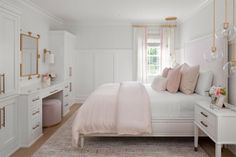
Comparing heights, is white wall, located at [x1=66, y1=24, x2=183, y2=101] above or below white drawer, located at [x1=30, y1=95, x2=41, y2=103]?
above

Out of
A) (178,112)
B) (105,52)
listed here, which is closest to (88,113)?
(178,112)

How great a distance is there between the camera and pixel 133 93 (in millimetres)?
3367

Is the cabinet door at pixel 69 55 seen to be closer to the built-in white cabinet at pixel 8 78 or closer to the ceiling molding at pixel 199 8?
the built-in white cabinet at pixel 8 78

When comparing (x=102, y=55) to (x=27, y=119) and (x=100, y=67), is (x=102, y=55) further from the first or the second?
(x=27, y=119)

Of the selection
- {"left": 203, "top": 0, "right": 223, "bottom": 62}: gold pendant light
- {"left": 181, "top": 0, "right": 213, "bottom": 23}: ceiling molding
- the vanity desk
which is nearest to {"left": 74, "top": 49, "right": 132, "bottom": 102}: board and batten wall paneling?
{"left": 181, "top": 0, "right": 213, "bottom": 23}: ceiling molding

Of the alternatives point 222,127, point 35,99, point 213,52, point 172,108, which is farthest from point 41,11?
point 222,127

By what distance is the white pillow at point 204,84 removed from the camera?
3389mm

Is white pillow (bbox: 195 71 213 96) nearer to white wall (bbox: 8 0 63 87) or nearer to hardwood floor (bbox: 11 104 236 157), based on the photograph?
hardwood floor (bbox: 11 104 236 157)

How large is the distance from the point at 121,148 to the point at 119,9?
3.15 m

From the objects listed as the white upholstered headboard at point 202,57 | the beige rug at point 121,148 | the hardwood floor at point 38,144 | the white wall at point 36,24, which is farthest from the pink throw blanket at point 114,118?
the white wall at point 36,24

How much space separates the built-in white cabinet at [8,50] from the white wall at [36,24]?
922 millimetres

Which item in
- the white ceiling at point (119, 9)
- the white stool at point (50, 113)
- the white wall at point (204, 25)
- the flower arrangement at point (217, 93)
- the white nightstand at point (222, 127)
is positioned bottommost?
the white stool at point (50, 113)

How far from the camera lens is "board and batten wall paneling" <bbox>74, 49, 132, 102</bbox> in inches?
258

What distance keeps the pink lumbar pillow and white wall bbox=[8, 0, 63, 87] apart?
9.73ft
